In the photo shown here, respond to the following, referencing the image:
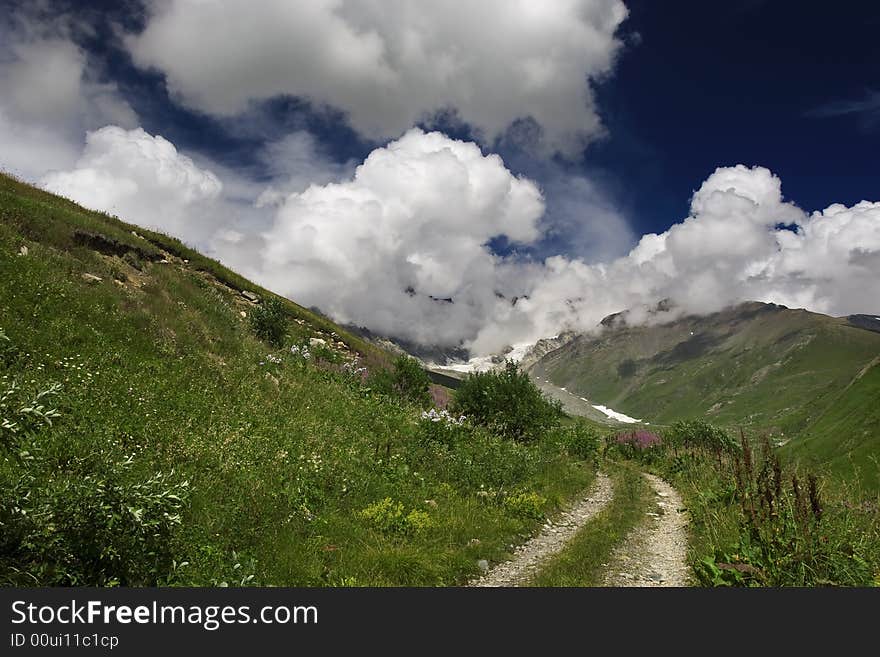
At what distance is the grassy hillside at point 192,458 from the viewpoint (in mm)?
6121

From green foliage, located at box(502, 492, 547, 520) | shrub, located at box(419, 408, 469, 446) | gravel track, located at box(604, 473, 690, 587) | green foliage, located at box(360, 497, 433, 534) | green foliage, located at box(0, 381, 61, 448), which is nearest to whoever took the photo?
green foliage, located at box(0, 381, 61, 448)

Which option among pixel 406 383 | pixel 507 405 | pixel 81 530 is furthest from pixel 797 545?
pixel 406 383

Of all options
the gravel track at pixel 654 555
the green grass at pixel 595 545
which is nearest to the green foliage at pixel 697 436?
the green grass at pixel 595 545

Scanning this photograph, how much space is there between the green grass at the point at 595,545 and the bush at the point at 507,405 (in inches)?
301

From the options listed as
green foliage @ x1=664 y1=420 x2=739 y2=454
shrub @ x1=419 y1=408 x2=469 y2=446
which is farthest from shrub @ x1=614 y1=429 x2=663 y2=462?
shrub @ x1=419 y1=408 x2=469 y2=446

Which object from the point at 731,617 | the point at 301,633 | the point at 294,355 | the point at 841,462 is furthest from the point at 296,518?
the point at 841,462

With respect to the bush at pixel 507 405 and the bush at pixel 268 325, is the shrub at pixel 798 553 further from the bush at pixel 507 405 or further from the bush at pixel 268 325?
the bush at pixel 268 325

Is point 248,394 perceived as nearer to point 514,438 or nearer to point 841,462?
point 514,438

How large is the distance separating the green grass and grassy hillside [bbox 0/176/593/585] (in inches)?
55.2

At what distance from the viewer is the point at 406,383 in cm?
2914

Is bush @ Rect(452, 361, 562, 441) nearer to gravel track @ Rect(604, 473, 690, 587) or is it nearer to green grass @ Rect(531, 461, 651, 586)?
green grass @ Rect(531, 461, 651, 586)

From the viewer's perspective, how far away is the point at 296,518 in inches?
418

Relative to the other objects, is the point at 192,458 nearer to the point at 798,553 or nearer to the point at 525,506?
the point at 525,506

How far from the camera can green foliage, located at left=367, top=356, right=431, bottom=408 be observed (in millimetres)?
28031
